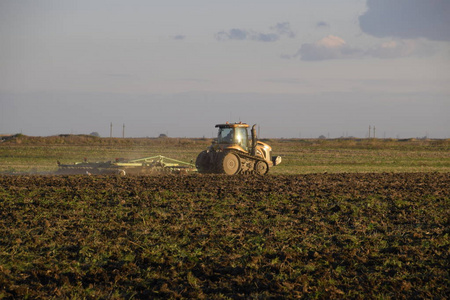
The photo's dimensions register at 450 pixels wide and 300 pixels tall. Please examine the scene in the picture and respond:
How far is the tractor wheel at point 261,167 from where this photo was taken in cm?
2538

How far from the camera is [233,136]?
24.5m

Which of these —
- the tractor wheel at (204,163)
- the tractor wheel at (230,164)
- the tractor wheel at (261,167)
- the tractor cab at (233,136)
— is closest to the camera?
the tractor wheel at (230,164)

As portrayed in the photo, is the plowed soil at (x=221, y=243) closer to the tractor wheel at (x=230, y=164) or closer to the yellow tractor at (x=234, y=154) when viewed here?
the tractor wheel at (x=230, y=164)

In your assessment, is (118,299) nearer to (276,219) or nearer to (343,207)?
(276,219)

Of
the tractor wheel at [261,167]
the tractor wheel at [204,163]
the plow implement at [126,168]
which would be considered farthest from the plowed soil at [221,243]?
the tractor wheel at [261,167]

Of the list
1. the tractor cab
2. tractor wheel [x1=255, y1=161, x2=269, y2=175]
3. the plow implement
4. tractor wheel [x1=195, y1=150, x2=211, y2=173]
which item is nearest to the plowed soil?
the plow implement

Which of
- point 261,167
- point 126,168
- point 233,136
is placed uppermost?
point 233,136

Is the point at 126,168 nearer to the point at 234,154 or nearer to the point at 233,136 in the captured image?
the point at 234,154

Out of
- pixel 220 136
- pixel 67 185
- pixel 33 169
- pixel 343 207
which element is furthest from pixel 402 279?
pixel 33 169

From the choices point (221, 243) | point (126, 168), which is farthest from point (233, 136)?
point (221, 243)

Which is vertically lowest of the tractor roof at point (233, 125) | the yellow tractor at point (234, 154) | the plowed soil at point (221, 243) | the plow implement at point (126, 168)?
the plowed soil at point (221, 243)

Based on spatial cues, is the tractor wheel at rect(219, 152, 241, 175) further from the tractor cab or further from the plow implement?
the plow implement

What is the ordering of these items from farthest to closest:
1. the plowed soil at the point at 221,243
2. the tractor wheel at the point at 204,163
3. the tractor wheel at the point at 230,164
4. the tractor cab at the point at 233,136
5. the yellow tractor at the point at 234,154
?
the tractor wheel at the point at 204,163 → the tractor cab at the point at 233,136 → the yellow tractor at the point at 234,154 → the tractor wheel at the point at 230,164 → the plowed soil at the point at 221,243

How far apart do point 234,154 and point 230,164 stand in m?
0.52
